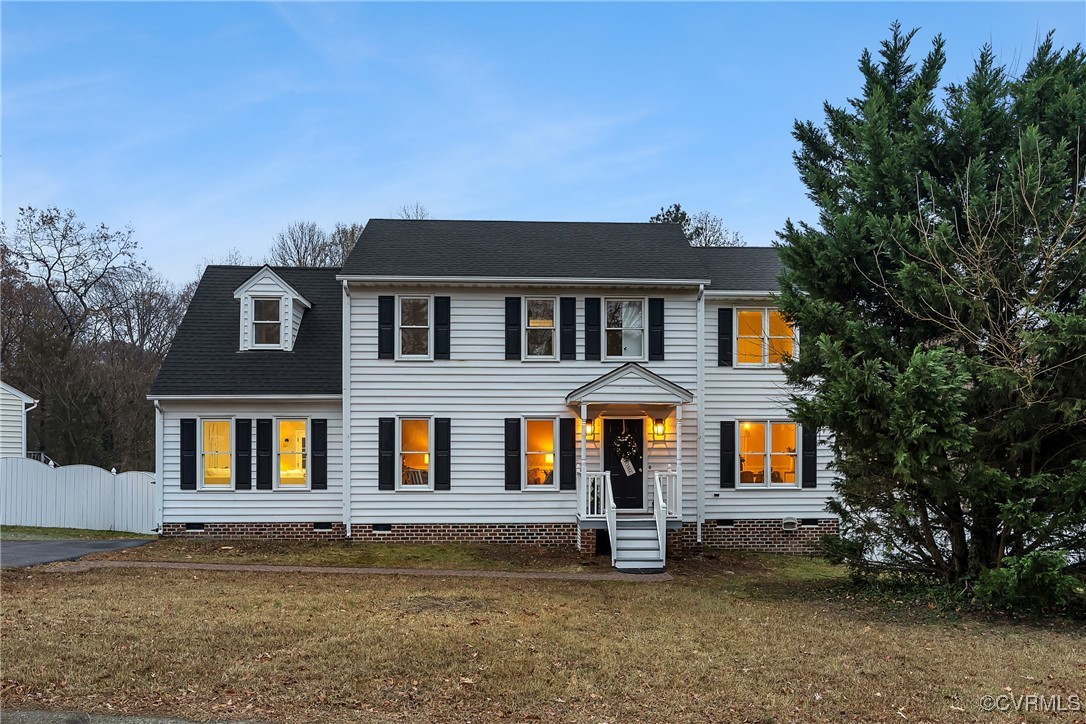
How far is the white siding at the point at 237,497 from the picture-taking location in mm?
16500

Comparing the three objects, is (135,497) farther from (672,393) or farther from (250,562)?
(672,393)

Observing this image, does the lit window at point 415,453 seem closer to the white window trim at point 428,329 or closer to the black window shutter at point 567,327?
the white window trim at point 428,329

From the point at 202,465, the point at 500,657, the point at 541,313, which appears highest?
the point at 541,313

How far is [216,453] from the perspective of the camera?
16656 millimetres

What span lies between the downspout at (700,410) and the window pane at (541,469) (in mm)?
3436

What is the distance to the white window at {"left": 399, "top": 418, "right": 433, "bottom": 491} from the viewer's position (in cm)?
1648

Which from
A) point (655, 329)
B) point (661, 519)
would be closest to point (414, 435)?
point (661, 519)

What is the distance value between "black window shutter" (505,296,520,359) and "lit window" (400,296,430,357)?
1789mm

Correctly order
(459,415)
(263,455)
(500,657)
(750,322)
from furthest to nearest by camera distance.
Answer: (750,322) < (263,455) < (459,415) < (500,657)

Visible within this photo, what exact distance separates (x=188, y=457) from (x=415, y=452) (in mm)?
5119

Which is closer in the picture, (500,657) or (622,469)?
(500,657)

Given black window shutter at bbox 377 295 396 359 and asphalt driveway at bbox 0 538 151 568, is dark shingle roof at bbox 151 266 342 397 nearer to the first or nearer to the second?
black window shutter at bbox 377 295 396 359

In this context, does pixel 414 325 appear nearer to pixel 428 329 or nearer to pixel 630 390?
pixel 428 329

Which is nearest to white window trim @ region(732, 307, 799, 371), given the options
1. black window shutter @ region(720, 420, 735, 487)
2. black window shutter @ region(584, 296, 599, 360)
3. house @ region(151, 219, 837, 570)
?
house @ region(151, 219, 837, 570)
